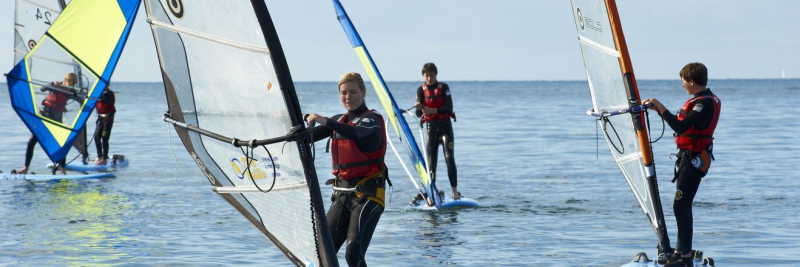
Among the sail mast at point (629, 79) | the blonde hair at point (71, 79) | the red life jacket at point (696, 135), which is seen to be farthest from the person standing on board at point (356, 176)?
the blonde hair at point (71, 79)

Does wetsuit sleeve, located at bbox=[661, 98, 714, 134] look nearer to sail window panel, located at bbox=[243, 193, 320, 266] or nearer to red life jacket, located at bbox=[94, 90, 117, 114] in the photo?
sail window panel, located at bbox=[243, 193, 320, 266]

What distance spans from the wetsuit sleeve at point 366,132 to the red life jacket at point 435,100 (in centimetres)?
592

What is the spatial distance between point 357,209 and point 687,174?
2.76 m

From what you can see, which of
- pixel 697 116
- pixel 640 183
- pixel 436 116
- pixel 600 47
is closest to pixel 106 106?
pixel 436 116

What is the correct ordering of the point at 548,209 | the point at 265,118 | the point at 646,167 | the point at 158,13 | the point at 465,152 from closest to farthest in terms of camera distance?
the point at 265,118, the point at 158,13, the point at 646,167, the point at 548,209, the point at 465,152

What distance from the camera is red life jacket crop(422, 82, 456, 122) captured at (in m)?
11.7

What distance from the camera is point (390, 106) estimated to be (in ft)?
36.3

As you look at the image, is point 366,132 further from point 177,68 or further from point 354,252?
point 177,68

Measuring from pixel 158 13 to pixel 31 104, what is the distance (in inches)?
413

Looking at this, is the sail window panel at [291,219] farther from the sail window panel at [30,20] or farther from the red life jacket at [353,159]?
the sail window panel at [30,20]

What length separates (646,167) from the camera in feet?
23.7

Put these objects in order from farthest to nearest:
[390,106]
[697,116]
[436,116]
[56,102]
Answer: [56,102]
[436,116]
[390,106]
[697,116]

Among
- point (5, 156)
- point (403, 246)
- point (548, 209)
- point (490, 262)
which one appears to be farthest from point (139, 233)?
point (5, 156)

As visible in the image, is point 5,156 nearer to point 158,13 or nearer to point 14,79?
point 14,79
